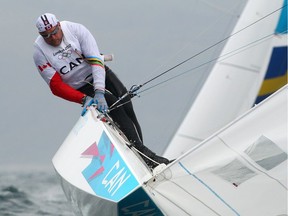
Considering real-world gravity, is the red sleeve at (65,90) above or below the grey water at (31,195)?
above

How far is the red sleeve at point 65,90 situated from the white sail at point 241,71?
2759 mm

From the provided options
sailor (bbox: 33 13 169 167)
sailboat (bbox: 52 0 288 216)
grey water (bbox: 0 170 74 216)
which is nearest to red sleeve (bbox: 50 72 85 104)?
sailor (bbox: 33 13 169 167)

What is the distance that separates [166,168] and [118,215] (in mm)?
335

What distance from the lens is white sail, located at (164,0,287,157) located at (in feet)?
31.7

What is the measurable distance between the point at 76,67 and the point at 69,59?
0.07 m

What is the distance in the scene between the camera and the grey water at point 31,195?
975 centimetres

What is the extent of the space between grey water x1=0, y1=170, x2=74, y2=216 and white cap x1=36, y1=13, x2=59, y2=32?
302 cm

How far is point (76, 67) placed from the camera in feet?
22.7

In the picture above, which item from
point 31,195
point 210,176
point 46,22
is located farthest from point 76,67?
point 31,195

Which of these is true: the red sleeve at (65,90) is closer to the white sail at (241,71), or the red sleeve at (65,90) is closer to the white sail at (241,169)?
the white sail at (241,169)

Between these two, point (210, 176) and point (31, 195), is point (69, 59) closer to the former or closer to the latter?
point (210, 176)

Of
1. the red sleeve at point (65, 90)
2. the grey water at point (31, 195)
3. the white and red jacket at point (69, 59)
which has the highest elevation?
the white and red jacket at point (69, 59)

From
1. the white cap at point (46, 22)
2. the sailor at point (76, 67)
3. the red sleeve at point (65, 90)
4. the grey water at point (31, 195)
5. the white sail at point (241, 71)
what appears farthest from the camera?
the grey water at point (31, 195)

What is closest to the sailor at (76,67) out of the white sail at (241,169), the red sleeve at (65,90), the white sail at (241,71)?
the red sleeve at (65,90)
